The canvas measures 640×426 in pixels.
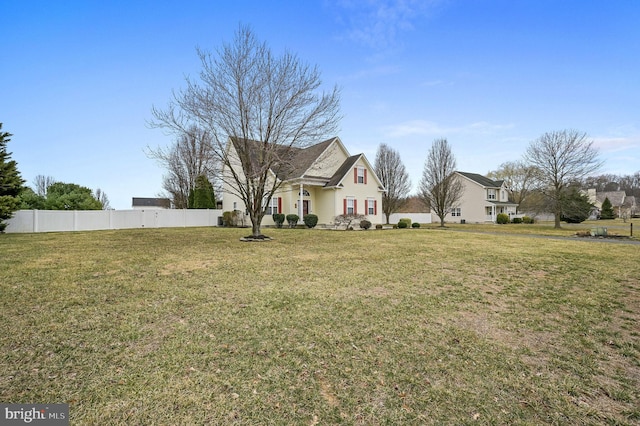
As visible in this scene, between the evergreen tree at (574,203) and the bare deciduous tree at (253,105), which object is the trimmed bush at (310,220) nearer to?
the bare deciduous tree at (253,105)

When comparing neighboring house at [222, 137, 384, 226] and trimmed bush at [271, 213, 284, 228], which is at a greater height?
neighboring house at [222, 137, 384, 226]

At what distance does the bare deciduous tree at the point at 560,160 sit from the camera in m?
26.7

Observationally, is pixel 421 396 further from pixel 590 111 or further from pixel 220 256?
pixel 590 111

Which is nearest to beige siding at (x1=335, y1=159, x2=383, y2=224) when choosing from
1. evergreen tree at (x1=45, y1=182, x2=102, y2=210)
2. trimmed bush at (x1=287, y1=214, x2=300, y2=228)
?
trimmed bush at (x1=287, y1=214, x2=300, y2=228)

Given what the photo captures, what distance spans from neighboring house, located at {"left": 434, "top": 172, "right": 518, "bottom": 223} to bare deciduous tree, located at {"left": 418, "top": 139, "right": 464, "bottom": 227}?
15140 mm

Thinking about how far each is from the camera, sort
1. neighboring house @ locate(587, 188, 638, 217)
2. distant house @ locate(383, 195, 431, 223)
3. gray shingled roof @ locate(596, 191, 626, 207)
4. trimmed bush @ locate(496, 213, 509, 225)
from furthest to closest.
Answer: gray shingled roof @ locate(596, 191, 626, 207)
neighboring house @ locate(587, 188, 638, 217)
distant house @ locate(383, 195, 431, 223)
trimmed bush @ locate(496, 213, 509, 225)

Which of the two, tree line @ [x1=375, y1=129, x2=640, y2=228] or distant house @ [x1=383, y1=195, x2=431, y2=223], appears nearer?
tree line @ [x1=375, y1=129, x2=640, y2=228]

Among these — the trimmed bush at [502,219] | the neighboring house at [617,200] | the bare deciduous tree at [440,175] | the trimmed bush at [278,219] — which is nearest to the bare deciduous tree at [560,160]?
the bare deciduous tree at [440,175]

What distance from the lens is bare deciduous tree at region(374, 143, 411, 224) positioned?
33.1 meters

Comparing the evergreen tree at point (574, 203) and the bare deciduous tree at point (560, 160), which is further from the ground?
the bare deciduous tree at point (560, 160)

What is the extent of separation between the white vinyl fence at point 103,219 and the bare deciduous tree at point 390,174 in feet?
61.6

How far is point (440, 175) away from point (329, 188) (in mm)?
12774

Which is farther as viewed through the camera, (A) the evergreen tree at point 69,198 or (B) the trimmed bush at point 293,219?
(A) the evergreen tree at point 69,198

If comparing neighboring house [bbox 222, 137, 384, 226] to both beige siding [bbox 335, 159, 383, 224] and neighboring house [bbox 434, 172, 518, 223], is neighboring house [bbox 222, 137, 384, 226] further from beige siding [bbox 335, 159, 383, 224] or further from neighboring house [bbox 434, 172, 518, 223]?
neighboring house [bbox 434, 172, 518, 223]
